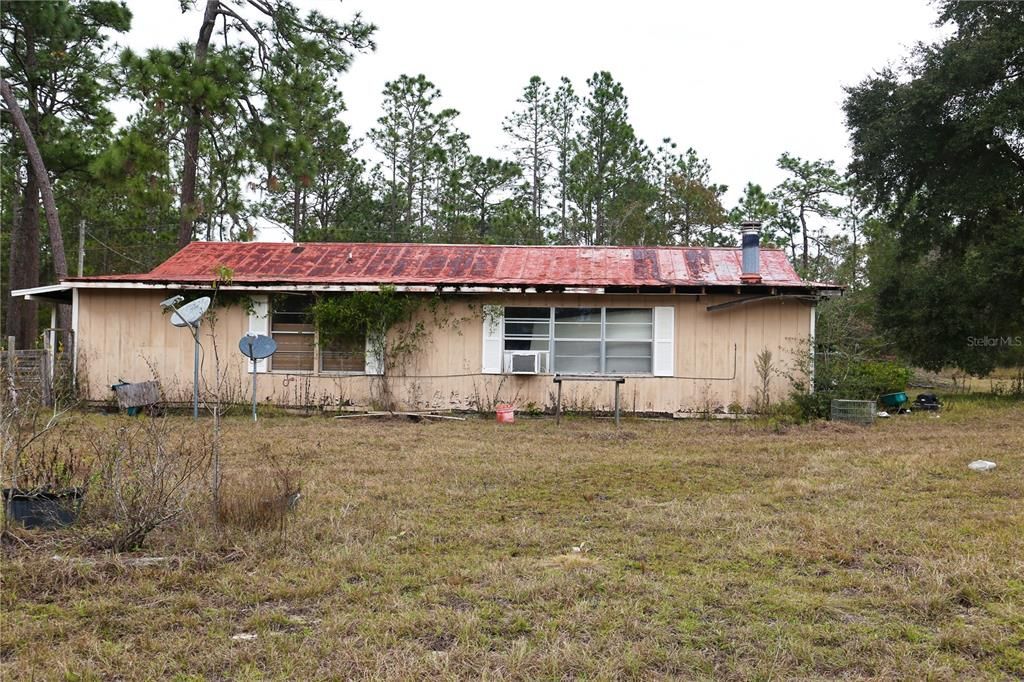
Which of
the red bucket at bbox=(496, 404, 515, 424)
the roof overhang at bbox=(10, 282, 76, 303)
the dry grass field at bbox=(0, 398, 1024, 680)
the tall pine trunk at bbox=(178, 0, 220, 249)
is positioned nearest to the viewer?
the dry grass field at bbox=(0, 398, 1024, 680)

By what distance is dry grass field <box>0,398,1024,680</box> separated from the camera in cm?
327

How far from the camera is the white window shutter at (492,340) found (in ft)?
42.5

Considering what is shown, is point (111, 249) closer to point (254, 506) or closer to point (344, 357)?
point (344, 357)

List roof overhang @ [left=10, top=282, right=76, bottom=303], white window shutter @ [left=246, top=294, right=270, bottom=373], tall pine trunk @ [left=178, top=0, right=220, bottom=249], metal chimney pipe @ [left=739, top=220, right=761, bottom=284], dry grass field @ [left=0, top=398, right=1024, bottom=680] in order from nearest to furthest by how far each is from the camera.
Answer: dry grass field @ [left=0, top=398, right=1024, bottom=680] → metal chimney pipe @ [left=739, top=220, right=761, bottom=284] → roof overhang @ [left=10, top=282, right=76, bottom=303] → white window shutter @ [left=246, top=294, right=270, bottom=373] → tall pine trunk @ [left=178, top=0, right=220, bottom=249]

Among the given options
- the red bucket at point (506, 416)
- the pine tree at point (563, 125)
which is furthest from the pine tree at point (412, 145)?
the red bucket at point (506, 416)

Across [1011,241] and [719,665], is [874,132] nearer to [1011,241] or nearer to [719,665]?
[1011,241]

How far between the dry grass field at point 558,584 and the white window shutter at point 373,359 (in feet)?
19.3

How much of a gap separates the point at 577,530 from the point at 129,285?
1012 centimetres

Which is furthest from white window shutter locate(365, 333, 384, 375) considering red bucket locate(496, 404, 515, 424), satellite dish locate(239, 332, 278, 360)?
red bucket locate(496, 404, 515, 424)

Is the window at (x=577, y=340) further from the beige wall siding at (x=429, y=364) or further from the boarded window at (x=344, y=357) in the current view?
the boarded window at (x=344, y=357)

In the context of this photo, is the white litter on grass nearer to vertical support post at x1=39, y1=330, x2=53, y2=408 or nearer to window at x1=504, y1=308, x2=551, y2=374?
window at x1=504, y1=308, x2=551, y2=374

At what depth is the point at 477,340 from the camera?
13.0 m

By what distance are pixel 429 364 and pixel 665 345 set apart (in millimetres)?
3937

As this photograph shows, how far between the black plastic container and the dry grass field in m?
0.20
